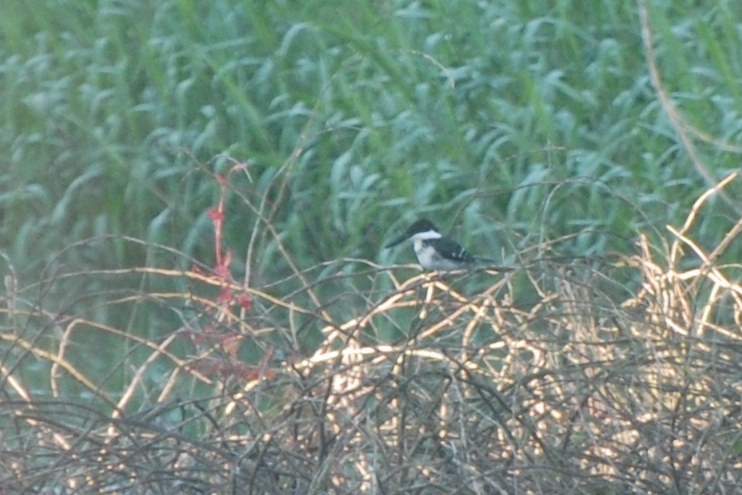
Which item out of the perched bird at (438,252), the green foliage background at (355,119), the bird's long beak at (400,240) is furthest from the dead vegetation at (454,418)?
the green foliage background at (355,119)

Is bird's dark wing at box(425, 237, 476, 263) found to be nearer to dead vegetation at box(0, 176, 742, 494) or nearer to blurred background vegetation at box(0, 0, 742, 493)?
blurred background vegetation at box(0, 0, 742, 493)

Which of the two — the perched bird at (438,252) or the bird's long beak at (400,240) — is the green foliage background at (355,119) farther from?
the perched bird at (438,252)

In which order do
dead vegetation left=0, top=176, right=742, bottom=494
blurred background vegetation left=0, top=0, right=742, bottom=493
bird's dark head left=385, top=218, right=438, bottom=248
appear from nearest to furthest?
dead vegetation left=0, top=176, right=742, bottom=494, bird's dark head left=385, top=218, right=438, bottom=248, blurred background vegetation left=0, top=0, right=742, bottom=493

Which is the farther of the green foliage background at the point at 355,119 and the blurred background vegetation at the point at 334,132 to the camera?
the green foliage background at the point at 355,119

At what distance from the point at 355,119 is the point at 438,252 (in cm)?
133

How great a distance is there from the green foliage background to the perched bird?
61 centimetres

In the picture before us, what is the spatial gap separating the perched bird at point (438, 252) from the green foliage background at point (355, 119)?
610mm

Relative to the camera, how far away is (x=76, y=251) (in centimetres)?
666

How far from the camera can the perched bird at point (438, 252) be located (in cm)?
519

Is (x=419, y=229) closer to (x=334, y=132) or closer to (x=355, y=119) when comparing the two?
(x=355, y=119)

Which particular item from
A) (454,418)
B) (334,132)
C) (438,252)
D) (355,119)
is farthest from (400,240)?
(454,418)

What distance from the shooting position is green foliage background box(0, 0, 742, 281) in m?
6.35

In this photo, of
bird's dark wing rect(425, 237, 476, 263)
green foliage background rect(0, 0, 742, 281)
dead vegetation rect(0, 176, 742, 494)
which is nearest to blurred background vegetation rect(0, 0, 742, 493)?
green foliage background rect(0, 0, 742, 281)

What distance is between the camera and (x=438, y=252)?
17.2 ft
